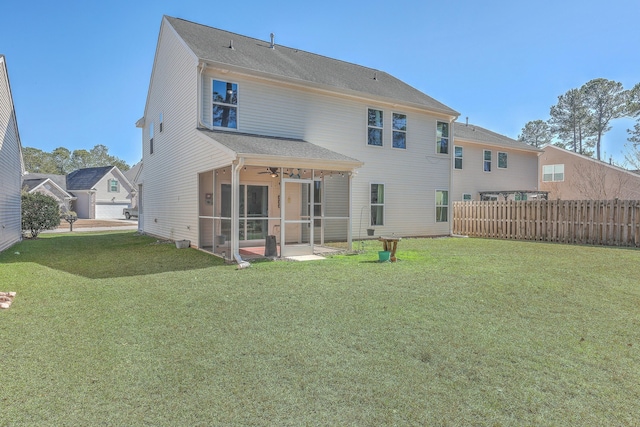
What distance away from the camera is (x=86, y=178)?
126 feet

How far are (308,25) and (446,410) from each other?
50.9 feet

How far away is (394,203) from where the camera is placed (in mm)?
14477

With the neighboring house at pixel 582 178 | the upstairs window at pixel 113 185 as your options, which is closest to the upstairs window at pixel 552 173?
the neighboring house at pixel 582 178

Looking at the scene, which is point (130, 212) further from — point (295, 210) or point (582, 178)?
point (582, 178)

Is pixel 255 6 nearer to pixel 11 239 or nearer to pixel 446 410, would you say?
pixel 11 239

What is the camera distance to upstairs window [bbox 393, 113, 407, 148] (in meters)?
14.6

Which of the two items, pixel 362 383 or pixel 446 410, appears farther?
pixel 362 383

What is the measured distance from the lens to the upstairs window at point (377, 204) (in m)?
14.0

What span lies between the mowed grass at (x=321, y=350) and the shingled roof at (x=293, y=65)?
24.8 feet

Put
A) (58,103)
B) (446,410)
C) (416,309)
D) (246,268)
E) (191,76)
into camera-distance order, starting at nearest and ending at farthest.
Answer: (446,410), (416,309), (246,268), (191,76), (58,103)

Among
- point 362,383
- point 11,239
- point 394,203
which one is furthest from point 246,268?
Result: point 11,239

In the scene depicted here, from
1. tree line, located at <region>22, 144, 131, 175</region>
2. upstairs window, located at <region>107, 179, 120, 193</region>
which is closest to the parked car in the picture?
upstairs window, located at <region>107, 179, 120, 193</region>

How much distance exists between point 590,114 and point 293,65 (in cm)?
3860

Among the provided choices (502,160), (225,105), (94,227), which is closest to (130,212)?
(94,227)
